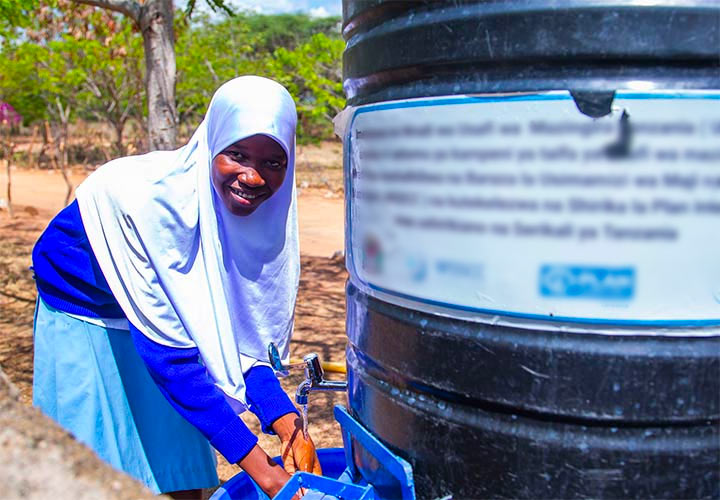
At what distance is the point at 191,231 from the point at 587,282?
1106 millimetres

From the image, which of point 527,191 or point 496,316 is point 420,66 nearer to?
point 527,191

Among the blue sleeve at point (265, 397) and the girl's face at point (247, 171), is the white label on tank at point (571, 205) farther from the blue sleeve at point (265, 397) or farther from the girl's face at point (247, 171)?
the blue sleeve at point (265, 397)

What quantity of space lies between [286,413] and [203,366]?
0.99ft

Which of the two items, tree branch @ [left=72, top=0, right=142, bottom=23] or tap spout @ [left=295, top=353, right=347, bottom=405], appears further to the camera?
tree branch @ [left=72, top=0, right=142, bottom=23]

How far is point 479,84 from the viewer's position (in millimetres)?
1007

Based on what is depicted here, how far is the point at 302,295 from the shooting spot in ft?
22.3

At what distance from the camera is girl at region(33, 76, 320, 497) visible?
1.74 meters

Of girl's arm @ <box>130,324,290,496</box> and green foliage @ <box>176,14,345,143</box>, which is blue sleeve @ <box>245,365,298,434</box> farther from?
green foliage @ <box>176,14,345,143</box>

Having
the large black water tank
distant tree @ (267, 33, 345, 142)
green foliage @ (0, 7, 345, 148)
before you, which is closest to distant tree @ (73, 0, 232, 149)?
the large black water tank

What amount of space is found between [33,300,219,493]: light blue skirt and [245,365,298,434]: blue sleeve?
Answer: 0.36 meters

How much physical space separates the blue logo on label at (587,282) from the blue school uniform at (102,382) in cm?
112

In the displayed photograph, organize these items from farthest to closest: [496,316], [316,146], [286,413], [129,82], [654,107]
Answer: [316,146] < [129,82] < [286,413] < [496,316] < [654,107]

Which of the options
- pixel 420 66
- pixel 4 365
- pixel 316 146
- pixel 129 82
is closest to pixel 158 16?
pixel 4 365

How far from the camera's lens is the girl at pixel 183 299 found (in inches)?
68.4
